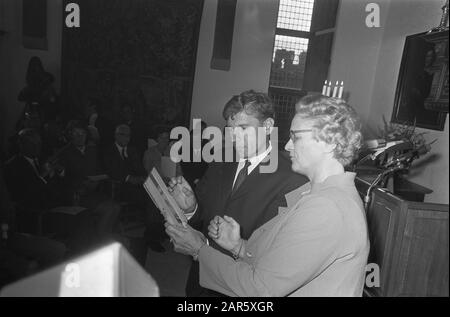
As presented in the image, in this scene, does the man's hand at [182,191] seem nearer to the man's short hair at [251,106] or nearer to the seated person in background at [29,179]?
the man's short hair at [251,106]

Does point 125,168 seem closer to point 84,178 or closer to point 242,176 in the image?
point 84,178

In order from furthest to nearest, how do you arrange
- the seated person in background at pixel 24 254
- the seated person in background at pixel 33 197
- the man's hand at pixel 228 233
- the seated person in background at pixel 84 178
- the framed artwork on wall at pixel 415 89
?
the framed artwork on wall at pixel 415 89, the seated person in background at pixel 84 178, the seated person in background at pixel 33 197, the seated person in background at pixel 24 254, the man's hand at pixel 228 233

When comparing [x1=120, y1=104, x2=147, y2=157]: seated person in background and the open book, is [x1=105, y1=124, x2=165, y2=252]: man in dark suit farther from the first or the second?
the open book

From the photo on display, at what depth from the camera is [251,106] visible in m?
1.97

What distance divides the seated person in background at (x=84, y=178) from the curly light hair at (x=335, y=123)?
2.91 meters

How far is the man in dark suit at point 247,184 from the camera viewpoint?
192 centimetres

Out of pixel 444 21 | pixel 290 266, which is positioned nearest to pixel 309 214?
pixel 290 266

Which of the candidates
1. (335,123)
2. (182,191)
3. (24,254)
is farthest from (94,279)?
(24,254)

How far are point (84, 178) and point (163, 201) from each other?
353 centimetres

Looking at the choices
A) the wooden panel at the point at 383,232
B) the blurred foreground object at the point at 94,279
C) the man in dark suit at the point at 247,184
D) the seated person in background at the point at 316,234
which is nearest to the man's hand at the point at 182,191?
the man in dark suit at the point at 247,184

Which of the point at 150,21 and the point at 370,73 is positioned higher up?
the point at 150,21

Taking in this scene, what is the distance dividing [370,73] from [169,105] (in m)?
3.66
